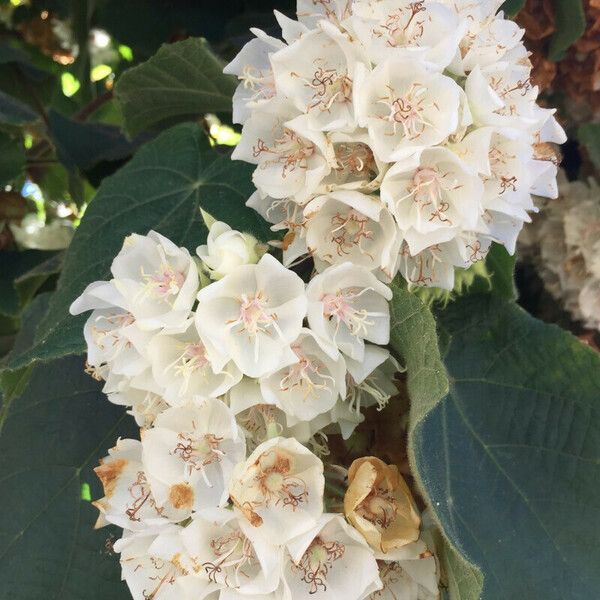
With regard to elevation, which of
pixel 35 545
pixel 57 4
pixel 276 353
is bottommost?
pixel 35 545

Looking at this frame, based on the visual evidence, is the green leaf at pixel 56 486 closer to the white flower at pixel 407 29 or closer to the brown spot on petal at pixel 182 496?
the brown spot on petal at pixel 182 496

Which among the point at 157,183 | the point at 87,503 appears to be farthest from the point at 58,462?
the point at 157,183

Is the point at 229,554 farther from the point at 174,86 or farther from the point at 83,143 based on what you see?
the point at 83,143

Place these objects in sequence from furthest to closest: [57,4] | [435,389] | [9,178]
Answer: [57,4], [9,178], [435,389]

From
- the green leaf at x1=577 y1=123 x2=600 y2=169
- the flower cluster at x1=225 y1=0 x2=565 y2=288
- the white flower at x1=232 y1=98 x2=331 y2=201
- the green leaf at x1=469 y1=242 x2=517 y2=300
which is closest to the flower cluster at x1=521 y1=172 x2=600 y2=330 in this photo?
the green leaf at x1=577 y1=123 x2=600 y2=169

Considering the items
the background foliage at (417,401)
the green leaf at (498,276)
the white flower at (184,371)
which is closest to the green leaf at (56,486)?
the background foliage at (417,401)

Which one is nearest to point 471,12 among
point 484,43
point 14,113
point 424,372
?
point 484,43

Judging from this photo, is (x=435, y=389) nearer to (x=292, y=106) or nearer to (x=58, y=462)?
(x=292, y=106)
